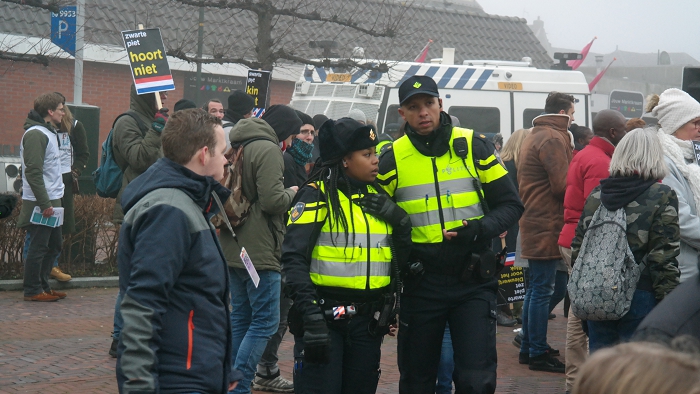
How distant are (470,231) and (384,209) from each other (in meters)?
0.48

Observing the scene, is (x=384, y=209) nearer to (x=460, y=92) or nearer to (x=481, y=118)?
Result: (x=460, y=92)

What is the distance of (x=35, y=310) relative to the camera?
8.94 metres

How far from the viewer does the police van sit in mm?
14109

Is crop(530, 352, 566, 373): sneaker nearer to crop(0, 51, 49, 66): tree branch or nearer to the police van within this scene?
crop(0, 51, 49, 66): tree branch

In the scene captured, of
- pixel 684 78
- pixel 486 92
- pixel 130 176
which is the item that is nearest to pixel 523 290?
pixel 684 78

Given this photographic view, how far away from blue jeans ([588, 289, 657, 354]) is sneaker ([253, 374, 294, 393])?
7.42 ft

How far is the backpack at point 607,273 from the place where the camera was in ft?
16.3

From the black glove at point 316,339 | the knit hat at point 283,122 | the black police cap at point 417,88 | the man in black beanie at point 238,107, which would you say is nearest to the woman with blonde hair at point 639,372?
the black glove at point 316,339

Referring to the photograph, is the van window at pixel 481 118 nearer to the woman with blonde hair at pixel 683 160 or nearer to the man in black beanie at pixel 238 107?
the man in black beanie at pixel 238 107

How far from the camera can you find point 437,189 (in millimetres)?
4523

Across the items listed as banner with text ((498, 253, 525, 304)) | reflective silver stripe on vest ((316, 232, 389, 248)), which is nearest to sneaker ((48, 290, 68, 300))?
banner with text ((498, 253, 525, 304))

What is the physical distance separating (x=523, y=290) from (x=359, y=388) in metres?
4.70

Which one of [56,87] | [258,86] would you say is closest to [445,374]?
[258,86]

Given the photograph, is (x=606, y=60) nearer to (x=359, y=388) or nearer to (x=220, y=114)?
(x=220, y=114)
